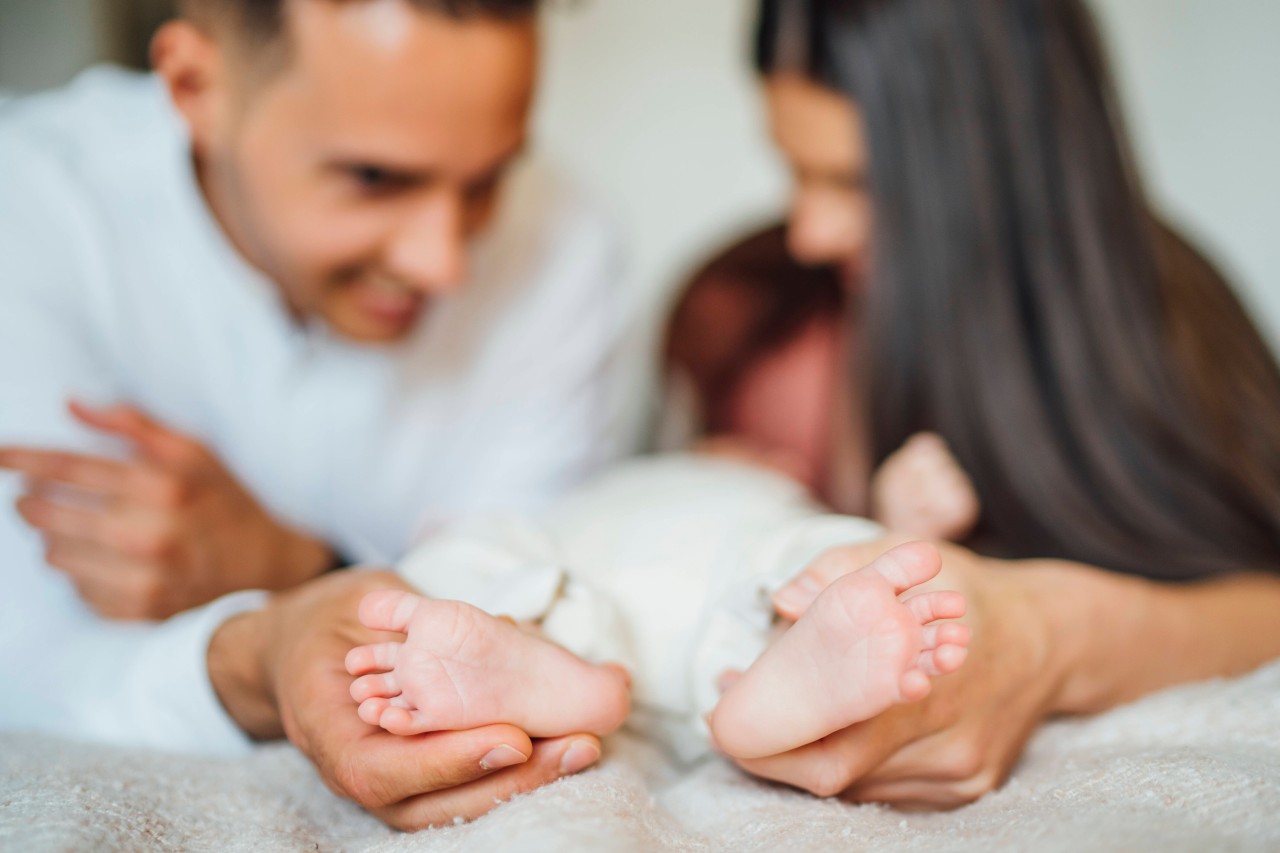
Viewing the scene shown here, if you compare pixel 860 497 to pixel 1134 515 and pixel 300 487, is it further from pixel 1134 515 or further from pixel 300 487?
pixel 300 487

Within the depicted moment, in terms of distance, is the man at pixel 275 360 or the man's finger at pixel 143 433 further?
the man's finger at pixel 143 433

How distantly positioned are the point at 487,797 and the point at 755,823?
15 centimetres

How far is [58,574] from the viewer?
914 millimetres

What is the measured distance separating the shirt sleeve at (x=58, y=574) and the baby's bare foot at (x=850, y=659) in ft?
1.41

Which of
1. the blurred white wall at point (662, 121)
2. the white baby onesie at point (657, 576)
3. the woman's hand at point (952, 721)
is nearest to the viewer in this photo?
the woman's hand at point (952, 721)

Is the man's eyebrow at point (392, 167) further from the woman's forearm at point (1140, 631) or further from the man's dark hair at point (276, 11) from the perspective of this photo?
the woman's forearm at point (1140, 631)

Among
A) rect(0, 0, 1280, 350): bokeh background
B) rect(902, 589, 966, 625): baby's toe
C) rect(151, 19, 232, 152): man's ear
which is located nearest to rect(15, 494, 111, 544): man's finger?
rect(151, 19, 232, 152): man's ear

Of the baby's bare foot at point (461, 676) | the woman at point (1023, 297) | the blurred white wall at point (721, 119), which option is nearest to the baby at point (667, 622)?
the baby's bare foot at point (461, 676)

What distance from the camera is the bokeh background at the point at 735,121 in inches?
84.4

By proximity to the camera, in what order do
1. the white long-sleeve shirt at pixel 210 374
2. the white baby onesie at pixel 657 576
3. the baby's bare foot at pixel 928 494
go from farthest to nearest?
the baby's bare foot at pixel 928 494, the white long-sleeve shirt at pixel 210 374, the white baby onesie at pixel 657 576

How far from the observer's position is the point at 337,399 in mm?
1304

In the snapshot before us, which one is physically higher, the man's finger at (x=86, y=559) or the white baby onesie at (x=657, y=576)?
the white baby onesie at (x=657, y=576)

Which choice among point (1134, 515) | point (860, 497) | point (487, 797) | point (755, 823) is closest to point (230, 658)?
point (487, 797)

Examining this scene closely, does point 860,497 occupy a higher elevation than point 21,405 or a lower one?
lower
